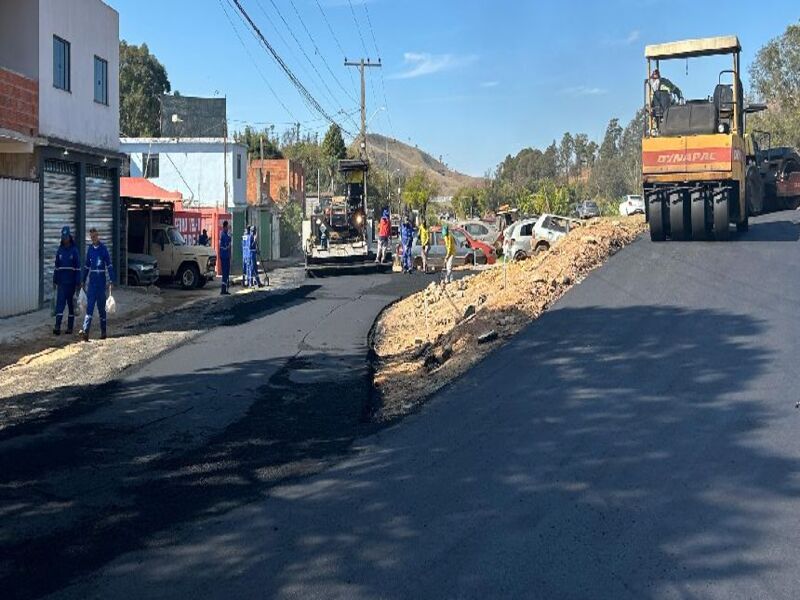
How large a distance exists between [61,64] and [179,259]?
310 inches

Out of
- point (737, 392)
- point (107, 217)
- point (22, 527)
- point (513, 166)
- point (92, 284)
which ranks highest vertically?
point (513, 166)

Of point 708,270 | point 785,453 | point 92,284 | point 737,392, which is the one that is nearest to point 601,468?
point 785,453

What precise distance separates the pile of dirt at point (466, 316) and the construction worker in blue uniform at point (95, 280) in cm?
479

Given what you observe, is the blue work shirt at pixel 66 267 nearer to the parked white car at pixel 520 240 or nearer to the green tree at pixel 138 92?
the parked white car at pixel 520 240

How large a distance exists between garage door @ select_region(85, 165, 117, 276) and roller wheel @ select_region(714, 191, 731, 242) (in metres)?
14.8

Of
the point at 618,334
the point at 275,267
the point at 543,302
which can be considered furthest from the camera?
the point at 275,267

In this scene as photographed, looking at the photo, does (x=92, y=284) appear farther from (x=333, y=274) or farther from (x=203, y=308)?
(x=333, y=274)

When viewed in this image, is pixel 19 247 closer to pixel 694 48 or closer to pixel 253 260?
pixel 253 260

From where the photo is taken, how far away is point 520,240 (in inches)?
1101

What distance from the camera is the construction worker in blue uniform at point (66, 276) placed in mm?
16141

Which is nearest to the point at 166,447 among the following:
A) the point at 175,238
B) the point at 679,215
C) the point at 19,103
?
the point at 19,103

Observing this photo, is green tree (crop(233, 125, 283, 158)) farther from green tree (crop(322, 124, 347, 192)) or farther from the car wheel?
the car wheel

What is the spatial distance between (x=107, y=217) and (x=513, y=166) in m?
91.9

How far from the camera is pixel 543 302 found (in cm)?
1395
